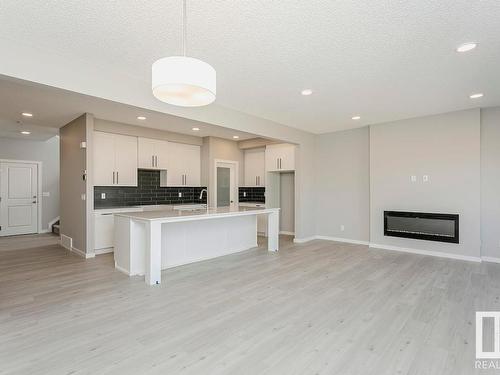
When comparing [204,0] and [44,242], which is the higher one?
[204,0]

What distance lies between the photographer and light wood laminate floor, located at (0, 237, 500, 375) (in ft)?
6.58

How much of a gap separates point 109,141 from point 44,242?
10.1 feet

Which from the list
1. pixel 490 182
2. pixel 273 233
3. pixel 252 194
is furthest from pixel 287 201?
pixel 490 182

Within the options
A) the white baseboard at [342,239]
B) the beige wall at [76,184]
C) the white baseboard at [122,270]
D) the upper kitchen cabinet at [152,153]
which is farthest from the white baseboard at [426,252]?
the beige wall at [76,184]

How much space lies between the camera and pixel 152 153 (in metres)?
6.29

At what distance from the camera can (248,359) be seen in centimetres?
204

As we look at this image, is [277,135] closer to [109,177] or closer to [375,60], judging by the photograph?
[375,60]

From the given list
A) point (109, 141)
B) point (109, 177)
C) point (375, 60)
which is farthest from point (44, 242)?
point (375, 60)

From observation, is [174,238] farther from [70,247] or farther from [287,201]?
[287,201]

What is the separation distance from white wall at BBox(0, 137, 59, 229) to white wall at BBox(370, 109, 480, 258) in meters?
8.64

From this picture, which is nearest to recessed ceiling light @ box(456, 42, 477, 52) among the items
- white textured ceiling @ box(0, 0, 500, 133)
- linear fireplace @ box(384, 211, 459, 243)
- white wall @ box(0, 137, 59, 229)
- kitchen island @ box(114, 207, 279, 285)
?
white textured ceiling @ box(0, 0, 500, 133)

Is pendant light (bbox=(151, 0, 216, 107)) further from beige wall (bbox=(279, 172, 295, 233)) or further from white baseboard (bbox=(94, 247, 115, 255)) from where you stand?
beige wall (bbox=(279, 172, 295, 233))

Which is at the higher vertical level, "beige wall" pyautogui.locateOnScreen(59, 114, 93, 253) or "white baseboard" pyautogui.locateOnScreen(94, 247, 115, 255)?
"beige wall" pyautogui.locateOnScreen(59, 114, 93, 253)

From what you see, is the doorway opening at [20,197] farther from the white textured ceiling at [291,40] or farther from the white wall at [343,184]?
the white wall at [343,184]
